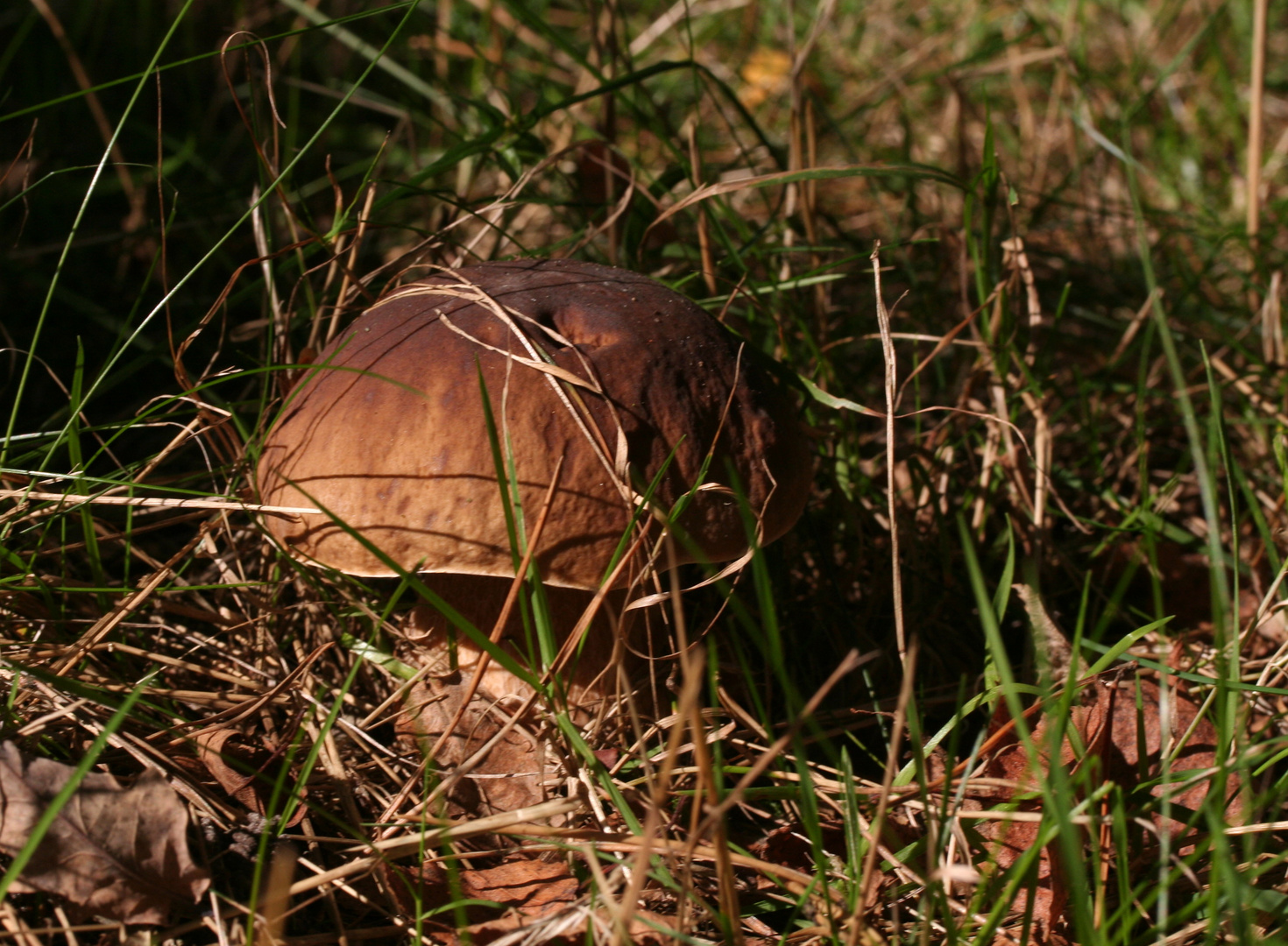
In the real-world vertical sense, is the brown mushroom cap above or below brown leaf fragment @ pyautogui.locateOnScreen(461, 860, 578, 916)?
above

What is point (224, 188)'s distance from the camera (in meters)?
2.35

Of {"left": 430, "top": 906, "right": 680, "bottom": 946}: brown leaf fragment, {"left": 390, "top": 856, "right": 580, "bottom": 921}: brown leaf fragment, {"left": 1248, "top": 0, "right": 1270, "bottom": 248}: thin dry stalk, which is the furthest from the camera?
{"left": 1248, "top": 0, "right": 1270, "bottom": 248}: thin dry stalk

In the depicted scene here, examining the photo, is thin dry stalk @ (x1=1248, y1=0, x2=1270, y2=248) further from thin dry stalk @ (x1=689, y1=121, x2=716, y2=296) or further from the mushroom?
the mushroom

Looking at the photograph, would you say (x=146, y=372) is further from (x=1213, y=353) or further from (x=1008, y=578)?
(x=1213, y=353)

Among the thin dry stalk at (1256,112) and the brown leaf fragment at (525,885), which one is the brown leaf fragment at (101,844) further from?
the thin dry stalk at (1256,112)

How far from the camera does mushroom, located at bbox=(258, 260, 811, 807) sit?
131 cm

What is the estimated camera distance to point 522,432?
1.33 metres

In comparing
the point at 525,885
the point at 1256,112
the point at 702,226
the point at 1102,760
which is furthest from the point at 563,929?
the point at 1256,112

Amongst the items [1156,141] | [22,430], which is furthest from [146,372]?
[1156,141]

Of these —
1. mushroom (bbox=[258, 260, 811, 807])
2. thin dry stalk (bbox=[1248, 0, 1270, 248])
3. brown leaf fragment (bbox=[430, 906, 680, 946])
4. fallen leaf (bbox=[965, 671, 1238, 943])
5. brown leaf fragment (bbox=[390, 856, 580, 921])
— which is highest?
thin dry stalk (bbox=[1248, 0, 1270, 248])

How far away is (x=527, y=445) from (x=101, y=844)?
0.71 meters

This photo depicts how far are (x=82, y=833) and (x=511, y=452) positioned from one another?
27.2 inches

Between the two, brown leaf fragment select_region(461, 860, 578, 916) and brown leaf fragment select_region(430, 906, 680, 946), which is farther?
brown leaf fragment select_region(461, 860, 578, 916)

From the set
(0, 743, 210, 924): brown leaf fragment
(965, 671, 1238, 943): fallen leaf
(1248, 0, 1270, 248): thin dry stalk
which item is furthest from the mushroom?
(1248, 0, 1270, 248): thin dry stalk
